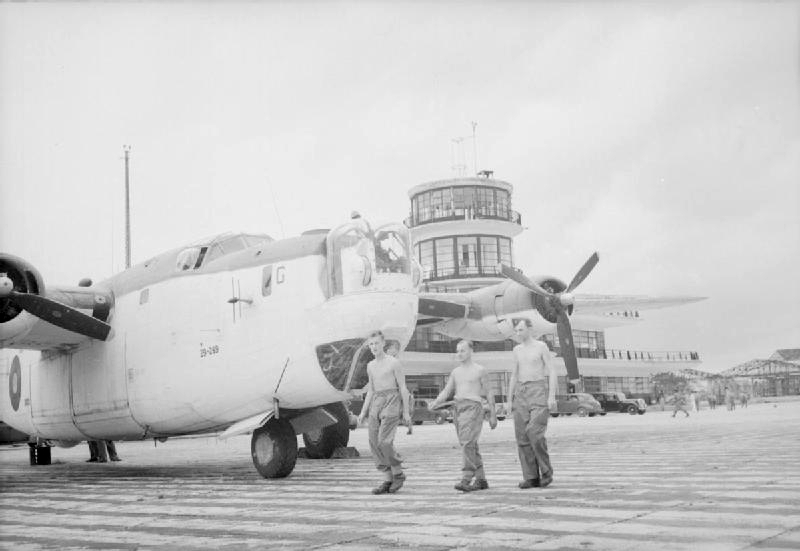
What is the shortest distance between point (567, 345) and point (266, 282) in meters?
9.38

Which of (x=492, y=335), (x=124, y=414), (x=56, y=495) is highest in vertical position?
(x=492, y=335)

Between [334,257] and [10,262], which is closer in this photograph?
[334,257]

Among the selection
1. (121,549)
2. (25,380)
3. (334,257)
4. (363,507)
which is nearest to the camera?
(121,549)

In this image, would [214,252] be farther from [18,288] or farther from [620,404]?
[620,404]

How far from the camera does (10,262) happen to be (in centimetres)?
1448

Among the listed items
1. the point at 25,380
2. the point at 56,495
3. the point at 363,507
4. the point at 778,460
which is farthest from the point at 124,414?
the point at 778,460

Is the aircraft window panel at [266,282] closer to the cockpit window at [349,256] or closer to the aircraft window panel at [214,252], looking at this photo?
the cockpit window at [349,256]

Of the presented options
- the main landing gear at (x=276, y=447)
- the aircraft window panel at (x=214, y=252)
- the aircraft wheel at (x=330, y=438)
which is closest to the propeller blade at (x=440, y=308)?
the aircraft wheel at (x=330, y=438)

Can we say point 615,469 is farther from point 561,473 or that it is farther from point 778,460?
point 778,460

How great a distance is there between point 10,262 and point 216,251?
3.67 meters

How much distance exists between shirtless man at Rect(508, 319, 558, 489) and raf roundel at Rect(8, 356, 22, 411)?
14.1m

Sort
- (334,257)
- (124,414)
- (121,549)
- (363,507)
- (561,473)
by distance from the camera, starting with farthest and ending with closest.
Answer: (124,414) → (334,257) → (561,473) → (363,507) → (121,549)

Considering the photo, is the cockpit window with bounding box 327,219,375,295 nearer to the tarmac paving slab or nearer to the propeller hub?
the tarmac paving slab

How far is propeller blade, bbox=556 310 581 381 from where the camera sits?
19250mm
